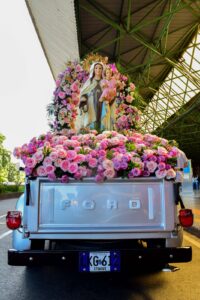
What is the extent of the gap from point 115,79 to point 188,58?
A: 1729 cm

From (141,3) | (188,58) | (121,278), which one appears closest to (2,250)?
(121,278)

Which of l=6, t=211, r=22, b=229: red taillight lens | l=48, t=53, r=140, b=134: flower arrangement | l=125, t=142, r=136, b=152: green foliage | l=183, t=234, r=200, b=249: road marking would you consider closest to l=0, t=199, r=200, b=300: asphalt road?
l=6, t=211, r=22, b=229: red taillight lens

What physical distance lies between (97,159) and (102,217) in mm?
612

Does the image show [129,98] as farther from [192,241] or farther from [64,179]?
[64,179]

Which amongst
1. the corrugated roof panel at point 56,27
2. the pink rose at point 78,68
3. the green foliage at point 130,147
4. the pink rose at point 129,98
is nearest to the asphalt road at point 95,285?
the green foliage at point 130,147

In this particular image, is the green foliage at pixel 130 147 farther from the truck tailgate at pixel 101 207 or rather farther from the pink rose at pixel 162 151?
the truck tailgate at pixel 101 207

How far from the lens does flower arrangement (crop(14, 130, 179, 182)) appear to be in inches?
173

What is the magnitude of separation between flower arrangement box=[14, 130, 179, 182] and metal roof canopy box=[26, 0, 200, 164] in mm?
8078

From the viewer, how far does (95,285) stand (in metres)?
5.10

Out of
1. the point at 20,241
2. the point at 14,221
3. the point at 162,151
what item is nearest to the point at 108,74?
the point at 162,151

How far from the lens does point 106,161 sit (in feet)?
14.5

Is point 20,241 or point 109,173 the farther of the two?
point 20,241

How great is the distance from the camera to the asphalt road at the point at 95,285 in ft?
15.2

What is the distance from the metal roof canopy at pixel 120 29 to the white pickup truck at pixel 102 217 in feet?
28.1
